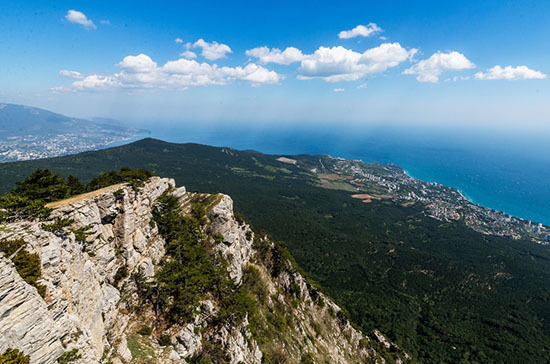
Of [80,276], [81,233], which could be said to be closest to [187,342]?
[80,276]

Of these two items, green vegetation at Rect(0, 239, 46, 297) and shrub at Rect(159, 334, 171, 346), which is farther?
shrub at Rect(159, 334, 171, 346)

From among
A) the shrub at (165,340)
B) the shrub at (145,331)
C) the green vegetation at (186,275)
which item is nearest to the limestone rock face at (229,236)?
the green vegetation at (186,275)

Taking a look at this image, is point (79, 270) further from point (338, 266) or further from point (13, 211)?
point (338, 266)

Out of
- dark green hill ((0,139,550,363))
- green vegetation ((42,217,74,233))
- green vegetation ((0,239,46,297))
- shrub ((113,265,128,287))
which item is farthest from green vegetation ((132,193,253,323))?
dark green hill ((0,139,550,363))

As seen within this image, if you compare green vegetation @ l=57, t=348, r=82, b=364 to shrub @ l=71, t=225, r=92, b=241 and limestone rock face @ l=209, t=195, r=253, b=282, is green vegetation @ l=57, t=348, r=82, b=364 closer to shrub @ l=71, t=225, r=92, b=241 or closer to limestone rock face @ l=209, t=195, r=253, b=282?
shrub @ l=71, t=225, r=92, b=241

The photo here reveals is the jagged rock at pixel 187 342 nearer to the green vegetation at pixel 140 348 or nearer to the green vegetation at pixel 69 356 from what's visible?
the green vegetation at pixel 140 348
